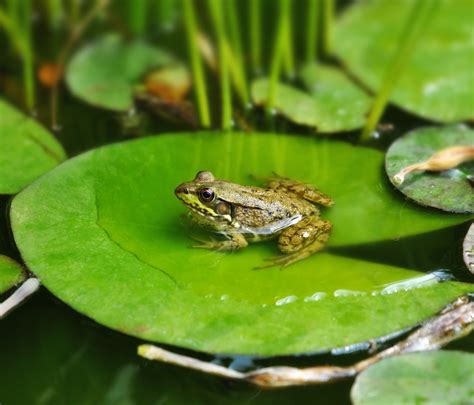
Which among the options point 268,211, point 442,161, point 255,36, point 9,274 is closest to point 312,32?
point 255,36

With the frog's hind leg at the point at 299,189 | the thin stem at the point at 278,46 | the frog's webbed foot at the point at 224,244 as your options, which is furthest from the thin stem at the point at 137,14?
the frog's webbed foot at the point at 224,244

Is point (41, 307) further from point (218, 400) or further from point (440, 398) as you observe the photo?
point (440, 398)

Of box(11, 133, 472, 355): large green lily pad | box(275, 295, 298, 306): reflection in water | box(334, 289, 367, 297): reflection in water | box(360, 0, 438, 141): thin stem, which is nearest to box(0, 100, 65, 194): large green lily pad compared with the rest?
box(11, 133, 472, 355): large green lily pad

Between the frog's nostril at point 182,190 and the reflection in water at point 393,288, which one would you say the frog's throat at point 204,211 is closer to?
the frog's nostril at point 182,190

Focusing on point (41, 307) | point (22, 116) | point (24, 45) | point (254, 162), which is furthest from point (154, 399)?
point (24, 45)

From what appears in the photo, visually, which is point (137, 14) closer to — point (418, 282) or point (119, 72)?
point (119, 72)

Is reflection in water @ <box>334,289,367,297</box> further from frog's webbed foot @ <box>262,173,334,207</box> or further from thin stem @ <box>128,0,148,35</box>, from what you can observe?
thin stem @ <box>128,0,148,35</box>
